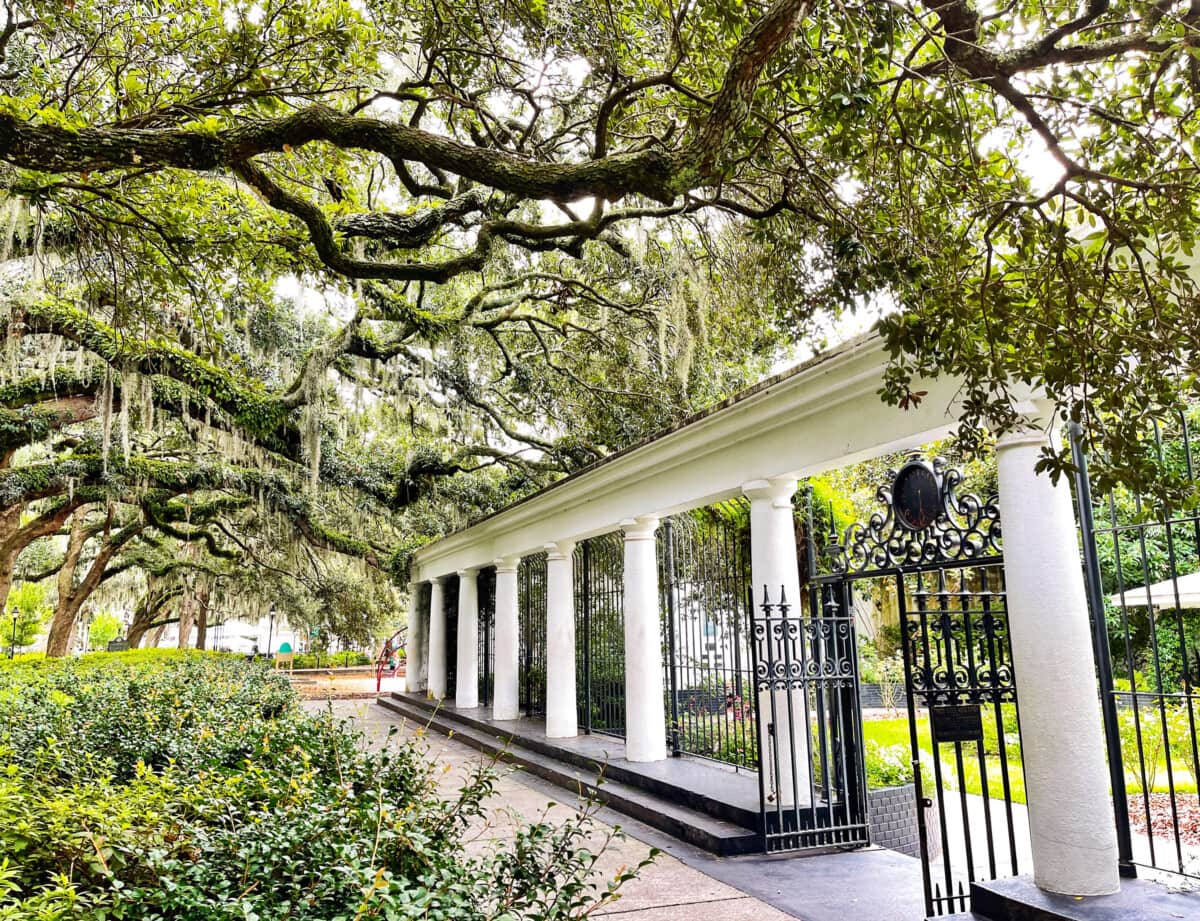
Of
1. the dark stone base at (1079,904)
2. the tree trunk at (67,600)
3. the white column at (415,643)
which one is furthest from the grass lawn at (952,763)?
the tree trunk at (67,600)

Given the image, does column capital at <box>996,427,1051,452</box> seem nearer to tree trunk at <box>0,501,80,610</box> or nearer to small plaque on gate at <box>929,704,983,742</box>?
small plaque on gate at <box>929,704,983,742</box>

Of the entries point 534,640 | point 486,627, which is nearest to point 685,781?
point 534,640

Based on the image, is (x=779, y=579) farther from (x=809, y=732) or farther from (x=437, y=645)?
(x=437, y=645)

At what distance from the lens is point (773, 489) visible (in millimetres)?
6766

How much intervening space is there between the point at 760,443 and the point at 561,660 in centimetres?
513

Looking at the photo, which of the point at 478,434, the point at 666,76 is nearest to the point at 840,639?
the point at 666,76

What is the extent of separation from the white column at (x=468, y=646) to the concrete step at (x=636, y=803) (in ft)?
8.88

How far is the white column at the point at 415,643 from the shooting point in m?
19.4

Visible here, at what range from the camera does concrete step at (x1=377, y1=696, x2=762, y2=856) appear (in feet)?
19.5

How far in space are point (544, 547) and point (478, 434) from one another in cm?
275

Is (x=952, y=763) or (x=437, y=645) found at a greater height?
(x=437, y=645)

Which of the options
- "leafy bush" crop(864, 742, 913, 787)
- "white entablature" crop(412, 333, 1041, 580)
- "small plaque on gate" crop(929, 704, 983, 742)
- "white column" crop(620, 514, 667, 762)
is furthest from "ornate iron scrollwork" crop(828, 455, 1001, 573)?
"white column" crop(620, 514, 667, 762)

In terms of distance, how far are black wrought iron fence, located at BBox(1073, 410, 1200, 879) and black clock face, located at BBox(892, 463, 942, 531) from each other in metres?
0.79

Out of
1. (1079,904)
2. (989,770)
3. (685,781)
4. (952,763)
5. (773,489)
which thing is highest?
(773,489)
